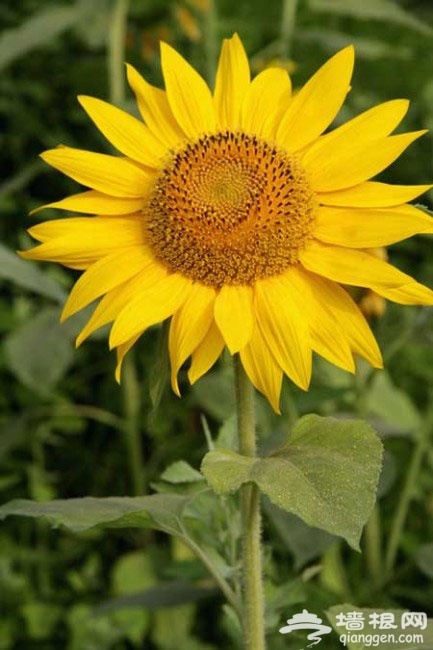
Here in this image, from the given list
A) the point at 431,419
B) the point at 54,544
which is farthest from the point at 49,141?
the point at 431,419

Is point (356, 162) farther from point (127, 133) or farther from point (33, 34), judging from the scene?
point (33, 34)

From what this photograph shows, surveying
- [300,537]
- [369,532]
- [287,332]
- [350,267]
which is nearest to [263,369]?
[287,332]

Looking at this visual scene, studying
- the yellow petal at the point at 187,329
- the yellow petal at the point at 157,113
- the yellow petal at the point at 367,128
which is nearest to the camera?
the yellow petal at the point at 187,329

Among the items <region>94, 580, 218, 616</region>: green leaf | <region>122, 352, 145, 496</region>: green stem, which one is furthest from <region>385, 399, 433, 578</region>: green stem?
<region>122, 352, 145, 496</region>: green stem

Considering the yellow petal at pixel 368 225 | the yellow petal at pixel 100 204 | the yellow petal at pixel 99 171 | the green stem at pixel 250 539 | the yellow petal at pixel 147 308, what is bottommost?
the green stem at pixel 250 539

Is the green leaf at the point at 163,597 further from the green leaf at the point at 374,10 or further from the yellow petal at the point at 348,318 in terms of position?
the green leaf at the point at 374,10

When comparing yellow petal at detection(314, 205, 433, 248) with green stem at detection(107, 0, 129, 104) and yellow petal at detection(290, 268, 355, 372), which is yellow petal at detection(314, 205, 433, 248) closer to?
yellow petal at detection(290, 268, 355, 372)

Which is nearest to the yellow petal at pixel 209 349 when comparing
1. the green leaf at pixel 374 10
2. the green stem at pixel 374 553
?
the green stem at pixel 374 553
